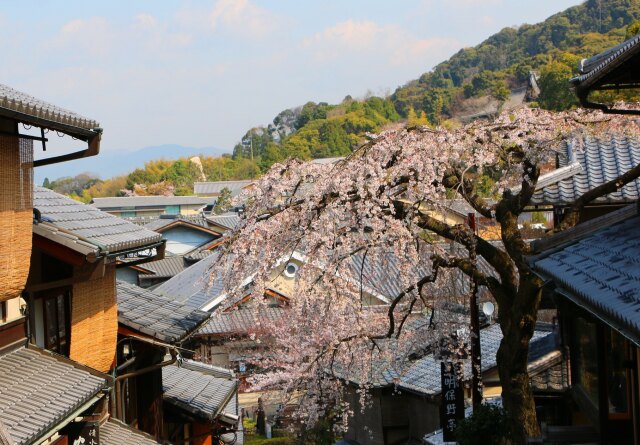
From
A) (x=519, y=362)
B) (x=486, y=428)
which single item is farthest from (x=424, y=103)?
(x=519, y=362)

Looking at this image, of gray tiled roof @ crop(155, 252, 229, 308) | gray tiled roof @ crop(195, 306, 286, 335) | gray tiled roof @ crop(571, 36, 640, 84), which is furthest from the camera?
gray tiled roof @ crop(195, 306, 286, 335)

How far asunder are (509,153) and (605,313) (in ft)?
22.6

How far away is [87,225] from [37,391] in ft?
8.71

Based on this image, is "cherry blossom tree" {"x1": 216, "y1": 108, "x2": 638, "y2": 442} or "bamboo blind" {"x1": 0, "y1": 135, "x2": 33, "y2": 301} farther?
"cherry blossom tree" {"x1": 216, "y1": 108, "x2": 638, "y2": 442}

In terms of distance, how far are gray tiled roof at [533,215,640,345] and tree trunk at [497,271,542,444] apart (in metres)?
3.47

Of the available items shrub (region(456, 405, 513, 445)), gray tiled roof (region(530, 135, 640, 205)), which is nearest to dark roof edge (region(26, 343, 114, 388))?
shrub (region(456, 405, 513, 445))

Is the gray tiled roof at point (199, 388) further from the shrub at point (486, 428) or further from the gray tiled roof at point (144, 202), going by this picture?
the gray tiled roof at point (144, 202)

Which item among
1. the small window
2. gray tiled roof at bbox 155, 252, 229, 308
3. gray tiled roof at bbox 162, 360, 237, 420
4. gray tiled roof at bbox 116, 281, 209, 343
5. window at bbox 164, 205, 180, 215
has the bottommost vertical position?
window at bbox 164, 205, 180, 215

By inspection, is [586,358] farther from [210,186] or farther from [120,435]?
[210,186]

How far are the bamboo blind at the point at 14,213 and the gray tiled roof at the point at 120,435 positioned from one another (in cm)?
301

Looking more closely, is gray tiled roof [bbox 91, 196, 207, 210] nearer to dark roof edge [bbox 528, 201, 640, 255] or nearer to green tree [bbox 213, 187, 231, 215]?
green tree [bbox 213, 187, 231, 215]

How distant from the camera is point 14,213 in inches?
223

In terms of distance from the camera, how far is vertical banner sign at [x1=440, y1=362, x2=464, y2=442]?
12664 millimetres

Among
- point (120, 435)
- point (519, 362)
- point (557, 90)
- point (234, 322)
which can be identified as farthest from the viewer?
point (557, 90)
